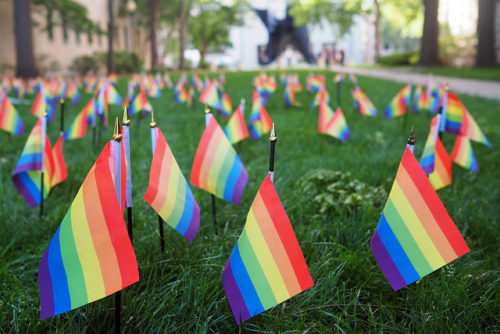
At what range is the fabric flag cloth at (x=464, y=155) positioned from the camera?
2750 mm

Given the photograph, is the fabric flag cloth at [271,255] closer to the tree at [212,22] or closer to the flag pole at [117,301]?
the flag pole at [117,301]

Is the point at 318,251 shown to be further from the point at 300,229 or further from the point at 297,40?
the point at 297,40

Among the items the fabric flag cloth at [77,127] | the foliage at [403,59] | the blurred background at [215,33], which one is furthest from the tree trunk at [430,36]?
the fabric flag cloth at [77,127]

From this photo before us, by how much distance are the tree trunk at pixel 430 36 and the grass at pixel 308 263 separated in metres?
17.2

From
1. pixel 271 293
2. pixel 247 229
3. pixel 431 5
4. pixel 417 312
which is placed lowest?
pixel 417 312

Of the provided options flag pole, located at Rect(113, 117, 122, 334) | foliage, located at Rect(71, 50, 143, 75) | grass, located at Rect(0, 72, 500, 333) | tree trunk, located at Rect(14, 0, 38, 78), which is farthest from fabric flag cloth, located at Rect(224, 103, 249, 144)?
foliage, located at Rect(71, 50, 143, 75)

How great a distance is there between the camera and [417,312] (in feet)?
4.91

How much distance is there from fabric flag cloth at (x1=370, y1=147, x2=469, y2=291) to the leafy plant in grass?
3.02ft

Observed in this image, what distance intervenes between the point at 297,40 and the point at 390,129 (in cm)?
4678

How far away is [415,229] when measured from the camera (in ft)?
4.41

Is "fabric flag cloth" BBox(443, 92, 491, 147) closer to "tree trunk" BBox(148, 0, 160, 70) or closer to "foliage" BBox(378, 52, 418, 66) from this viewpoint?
"foliage" BBox(378, 52, 418, 66)

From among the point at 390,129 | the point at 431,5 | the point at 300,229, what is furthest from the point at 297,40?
the point at 300,229

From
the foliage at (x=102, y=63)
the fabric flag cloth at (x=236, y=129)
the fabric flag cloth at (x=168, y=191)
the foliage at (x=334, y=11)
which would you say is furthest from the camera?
the foliage at (x=334, y=11)

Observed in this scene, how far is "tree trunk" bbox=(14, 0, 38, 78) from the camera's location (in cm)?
1439
